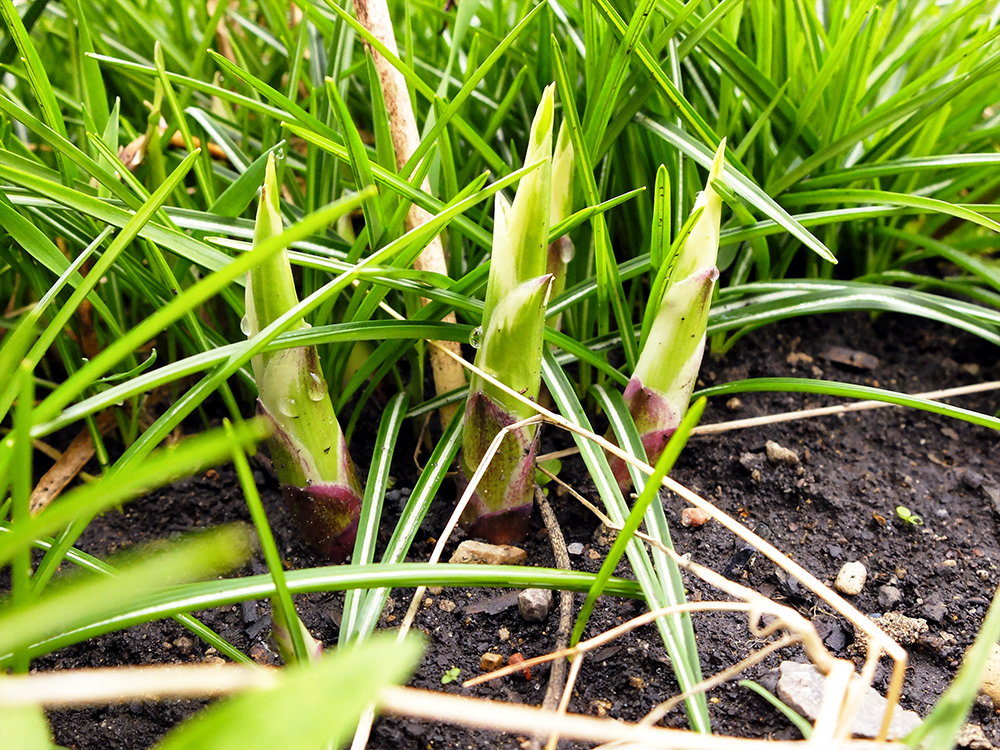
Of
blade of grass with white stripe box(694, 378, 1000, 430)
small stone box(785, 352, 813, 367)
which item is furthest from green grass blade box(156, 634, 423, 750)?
small stone box(785, 352, 813, 367)

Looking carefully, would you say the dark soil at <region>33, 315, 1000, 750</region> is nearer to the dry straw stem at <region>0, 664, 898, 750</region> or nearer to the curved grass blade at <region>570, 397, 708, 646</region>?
the curved grass blade at <region>570, 397, 708, 646</region>

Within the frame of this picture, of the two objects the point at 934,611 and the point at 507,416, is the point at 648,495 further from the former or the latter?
the point at 934,611

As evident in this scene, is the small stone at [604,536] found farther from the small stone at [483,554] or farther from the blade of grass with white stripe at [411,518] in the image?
the blade of grass with white stripe at [411,518]

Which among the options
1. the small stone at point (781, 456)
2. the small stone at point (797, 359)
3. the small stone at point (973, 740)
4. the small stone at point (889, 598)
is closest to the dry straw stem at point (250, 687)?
the small stone at point (973, 740)

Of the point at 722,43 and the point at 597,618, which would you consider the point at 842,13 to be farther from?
the point at 597,618

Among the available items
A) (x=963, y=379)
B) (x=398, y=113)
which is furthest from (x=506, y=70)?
(x=963, y=379)

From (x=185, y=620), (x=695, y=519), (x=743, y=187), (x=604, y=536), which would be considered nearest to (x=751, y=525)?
(x=695, y=519)
